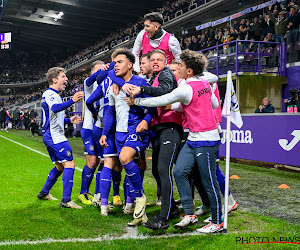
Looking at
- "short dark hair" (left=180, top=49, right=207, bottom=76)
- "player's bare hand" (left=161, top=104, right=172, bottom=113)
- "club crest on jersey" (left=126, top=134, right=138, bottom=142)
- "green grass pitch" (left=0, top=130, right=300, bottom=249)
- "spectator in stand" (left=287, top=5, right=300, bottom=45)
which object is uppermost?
"spectator in stand" (left=287, top=5, right=300, bottom=45)

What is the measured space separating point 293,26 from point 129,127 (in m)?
10.8

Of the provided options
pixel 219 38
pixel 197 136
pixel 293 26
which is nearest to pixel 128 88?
pixel 197 136

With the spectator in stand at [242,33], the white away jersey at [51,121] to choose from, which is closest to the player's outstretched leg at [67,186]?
the white away jersey at [51,121]

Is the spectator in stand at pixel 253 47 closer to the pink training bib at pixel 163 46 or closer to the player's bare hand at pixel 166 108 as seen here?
the pink training bib at pixel 163 46

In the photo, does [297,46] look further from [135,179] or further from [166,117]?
[135,179]

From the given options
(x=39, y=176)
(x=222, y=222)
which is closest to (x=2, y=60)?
(x=39, y=176)

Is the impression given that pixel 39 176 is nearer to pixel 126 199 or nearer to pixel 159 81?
pixel 126 199

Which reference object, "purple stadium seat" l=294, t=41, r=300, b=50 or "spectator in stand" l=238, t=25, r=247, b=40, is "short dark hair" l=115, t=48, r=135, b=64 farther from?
"spectator in stand" l=238, t=25, r=247, b=40

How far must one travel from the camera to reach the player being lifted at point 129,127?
4.32 metres
